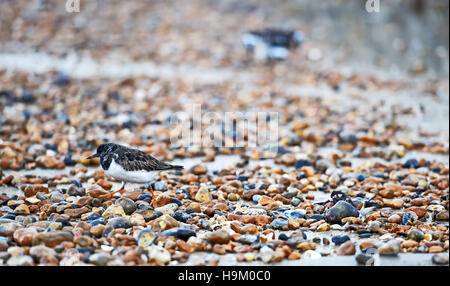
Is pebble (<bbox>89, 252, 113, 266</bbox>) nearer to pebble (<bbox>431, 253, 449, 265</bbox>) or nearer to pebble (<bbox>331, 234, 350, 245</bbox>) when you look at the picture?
pebble (<bbox>331, 234, 350, 245</bbox>)

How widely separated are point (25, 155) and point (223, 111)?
4.26 m

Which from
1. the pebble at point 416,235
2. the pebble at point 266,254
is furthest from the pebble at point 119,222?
the pebble at point 416,235

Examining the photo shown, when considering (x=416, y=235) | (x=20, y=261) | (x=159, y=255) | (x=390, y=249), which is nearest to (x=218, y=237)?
(x=159, y=255)

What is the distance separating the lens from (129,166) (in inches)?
240

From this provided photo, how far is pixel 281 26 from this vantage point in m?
18.4

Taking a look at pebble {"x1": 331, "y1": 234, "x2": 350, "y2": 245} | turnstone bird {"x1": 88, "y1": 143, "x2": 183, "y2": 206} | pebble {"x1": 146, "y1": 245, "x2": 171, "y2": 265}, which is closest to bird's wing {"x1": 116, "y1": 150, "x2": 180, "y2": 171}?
turnstone bird {"x1": 88, "y1": 143, "x2": 183, "y2": 206}

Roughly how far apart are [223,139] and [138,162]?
10.4ft

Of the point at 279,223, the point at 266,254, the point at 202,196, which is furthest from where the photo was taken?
the point at 202,196

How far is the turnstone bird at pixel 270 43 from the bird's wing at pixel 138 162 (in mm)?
8919

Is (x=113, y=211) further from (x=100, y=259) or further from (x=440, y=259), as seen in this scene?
(x=440, y=259)

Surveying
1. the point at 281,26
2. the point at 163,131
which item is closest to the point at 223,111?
the point at 163,131

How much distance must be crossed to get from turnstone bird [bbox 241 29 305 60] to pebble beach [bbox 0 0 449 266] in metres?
0.33
